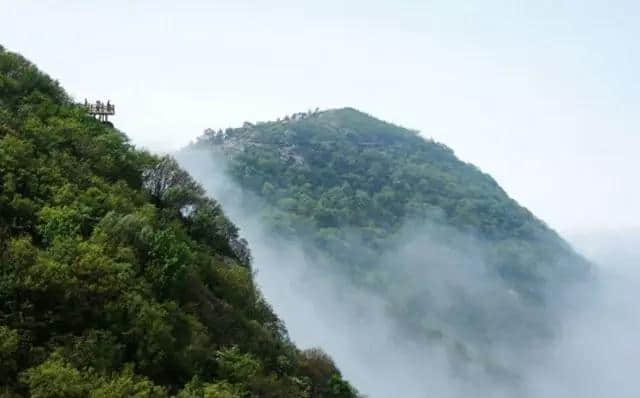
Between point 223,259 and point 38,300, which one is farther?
point 223,259

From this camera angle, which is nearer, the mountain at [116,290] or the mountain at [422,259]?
the mountain at [116,290]

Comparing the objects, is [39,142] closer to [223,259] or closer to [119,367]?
[223,259]

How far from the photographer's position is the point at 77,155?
86.7 feet

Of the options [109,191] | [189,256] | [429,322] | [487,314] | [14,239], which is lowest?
[14,239]

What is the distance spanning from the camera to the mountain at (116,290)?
15289 millimetres

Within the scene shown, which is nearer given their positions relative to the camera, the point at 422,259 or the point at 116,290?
the point at 116,290

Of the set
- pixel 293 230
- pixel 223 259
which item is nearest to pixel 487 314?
pixel 293 230

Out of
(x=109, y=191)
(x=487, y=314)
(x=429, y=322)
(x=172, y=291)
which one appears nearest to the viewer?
(x=172, y=291)

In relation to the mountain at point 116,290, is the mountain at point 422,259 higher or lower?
higher

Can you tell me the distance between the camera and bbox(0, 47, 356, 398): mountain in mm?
15289

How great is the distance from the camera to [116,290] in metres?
17.5

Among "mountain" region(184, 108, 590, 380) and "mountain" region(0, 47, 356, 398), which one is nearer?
"mountain" region(0, 47, 356, 398)

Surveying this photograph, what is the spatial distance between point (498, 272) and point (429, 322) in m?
50.3

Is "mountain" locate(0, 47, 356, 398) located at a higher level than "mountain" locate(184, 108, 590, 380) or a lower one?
lower
